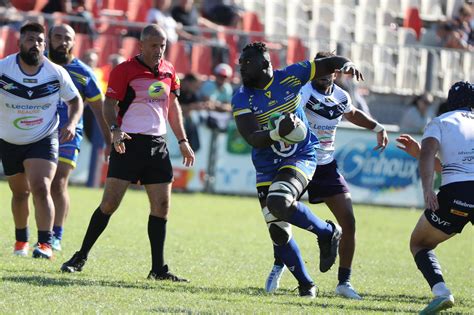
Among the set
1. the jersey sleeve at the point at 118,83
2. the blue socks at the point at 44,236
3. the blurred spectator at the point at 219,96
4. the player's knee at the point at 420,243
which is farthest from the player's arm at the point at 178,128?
the blurred spectator at the point at 219,96

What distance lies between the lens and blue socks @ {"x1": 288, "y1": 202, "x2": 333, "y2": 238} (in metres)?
8.09

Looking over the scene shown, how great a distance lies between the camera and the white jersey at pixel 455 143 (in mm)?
7879

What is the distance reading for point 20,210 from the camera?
10.4m

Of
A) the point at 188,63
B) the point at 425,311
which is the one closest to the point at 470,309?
the point at 425,311

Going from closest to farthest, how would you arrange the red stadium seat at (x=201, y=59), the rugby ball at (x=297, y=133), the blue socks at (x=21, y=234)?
1. the rugby ball at (x=297, y=133)
2. the blue socks at (x=21, y=234)
3. the red stadium seat at (x=201, y=59)

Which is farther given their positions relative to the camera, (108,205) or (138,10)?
(138,10)

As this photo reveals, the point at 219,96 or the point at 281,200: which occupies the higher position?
the point at 281,200

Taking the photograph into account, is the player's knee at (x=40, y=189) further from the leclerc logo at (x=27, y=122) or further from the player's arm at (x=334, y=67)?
the player's arm at (x=334, y=67)

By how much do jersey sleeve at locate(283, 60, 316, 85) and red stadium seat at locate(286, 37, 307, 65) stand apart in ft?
41.3

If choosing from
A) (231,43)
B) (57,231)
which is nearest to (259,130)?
(57,231)

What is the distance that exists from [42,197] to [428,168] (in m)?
4.02

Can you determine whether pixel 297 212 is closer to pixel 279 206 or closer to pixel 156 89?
pixel 279 206

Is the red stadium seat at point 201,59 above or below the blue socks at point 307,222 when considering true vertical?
above

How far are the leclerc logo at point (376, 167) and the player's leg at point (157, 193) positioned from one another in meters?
10.7
